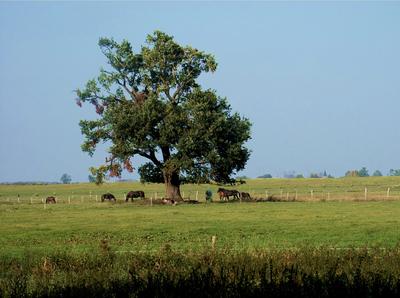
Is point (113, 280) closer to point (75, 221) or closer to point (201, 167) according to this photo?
point (75, 221)

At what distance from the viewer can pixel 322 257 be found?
1659 cm

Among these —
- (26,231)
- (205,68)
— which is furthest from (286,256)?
(205,68)

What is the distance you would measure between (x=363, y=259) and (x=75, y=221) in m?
30.7

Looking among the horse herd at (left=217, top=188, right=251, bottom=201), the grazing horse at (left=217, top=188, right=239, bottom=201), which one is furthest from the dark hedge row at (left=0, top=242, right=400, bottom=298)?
the grazing horse at (left=217, top=188, right=239, bottom=201)

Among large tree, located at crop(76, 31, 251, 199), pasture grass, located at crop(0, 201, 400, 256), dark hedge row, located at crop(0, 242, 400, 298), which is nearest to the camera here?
dark hedge row, located at crop(0, 242, 400, 298)

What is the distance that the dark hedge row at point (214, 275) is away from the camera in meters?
12.5

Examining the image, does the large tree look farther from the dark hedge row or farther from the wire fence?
the dark hedge row

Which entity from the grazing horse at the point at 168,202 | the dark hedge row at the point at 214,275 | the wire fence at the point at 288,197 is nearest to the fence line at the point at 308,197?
the wire fence at the point at 288,197

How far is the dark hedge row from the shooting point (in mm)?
12531

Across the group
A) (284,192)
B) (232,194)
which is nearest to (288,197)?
(232,194)

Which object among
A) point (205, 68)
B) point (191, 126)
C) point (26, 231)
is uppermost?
point (205, 68)

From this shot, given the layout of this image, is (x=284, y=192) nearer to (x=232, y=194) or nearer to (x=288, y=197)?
(x=288, y=197)

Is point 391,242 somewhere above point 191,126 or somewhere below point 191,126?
below

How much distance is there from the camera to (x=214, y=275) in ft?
45.7
